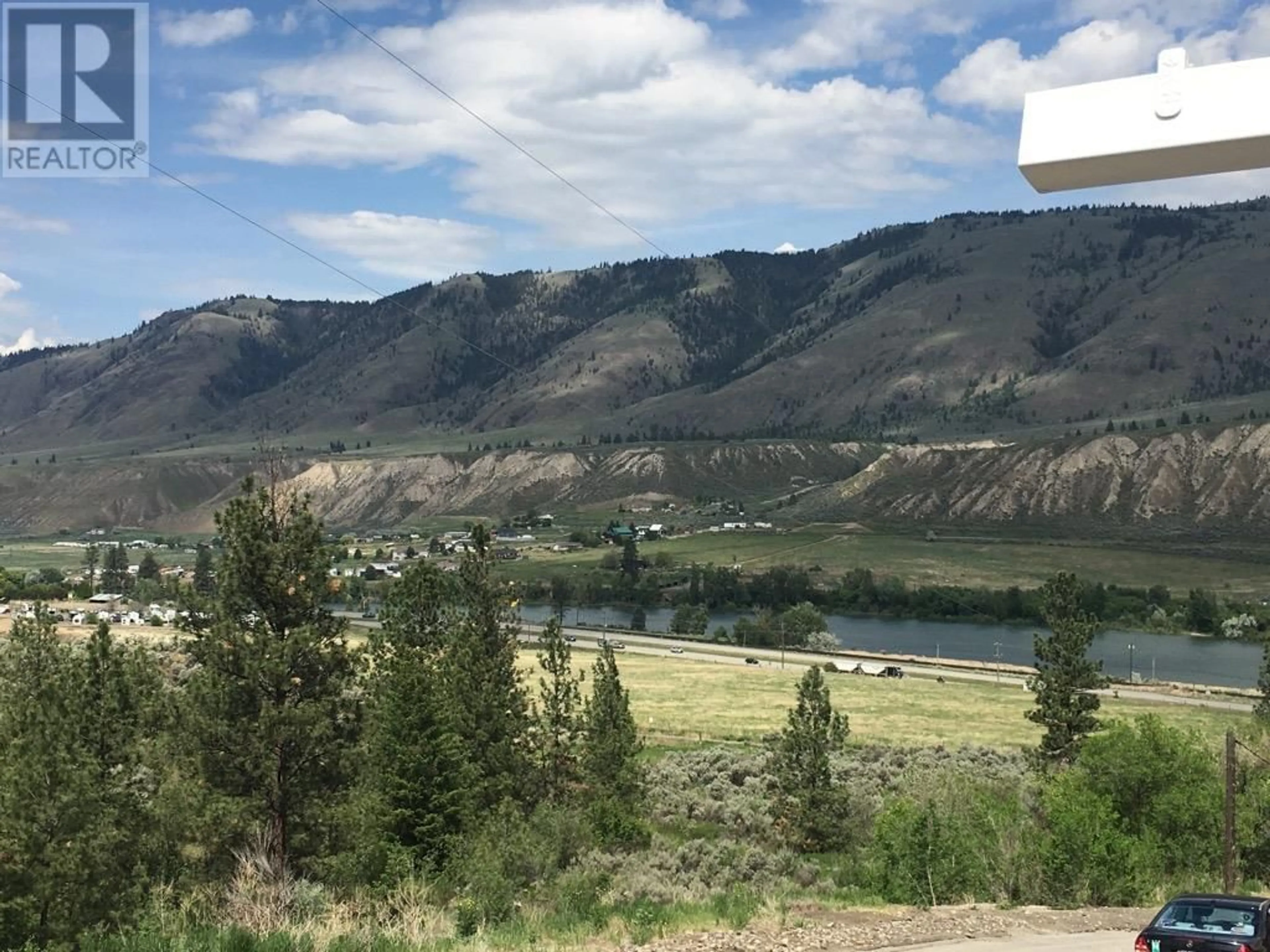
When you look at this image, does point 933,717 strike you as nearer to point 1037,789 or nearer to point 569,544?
point 1037,789

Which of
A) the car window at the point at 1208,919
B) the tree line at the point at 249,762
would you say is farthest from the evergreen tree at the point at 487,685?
the car window at the point at 1208,919

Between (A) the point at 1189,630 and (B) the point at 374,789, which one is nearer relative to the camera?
(B) the point at 374,789

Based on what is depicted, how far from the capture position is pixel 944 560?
15675cm

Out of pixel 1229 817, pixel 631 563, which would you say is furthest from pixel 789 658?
pixel 1229 817

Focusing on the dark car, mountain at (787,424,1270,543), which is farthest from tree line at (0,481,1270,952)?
mountain at (787,424,1270,543)

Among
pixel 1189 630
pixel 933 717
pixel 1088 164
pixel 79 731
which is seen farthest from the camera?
pixel 1189 630

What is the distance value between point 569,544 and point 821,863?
15754 cm

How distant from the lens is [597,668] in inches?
1673

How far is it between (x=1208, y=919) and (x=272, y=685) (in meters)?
20.0

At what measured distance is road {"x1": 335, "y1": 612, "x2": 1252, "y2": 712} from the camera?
81.5 m

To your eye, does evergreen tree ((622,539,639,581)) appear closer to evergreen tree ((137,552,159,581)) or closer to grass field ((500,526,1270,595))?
grass field ((500,526,1270,595))

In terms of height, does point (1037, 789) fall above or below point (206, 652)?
below

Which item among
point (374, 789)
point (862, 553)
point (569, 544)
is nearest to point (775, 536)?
point (862, 553)

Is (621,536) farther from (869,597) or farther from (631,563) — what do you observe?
(869,597)
